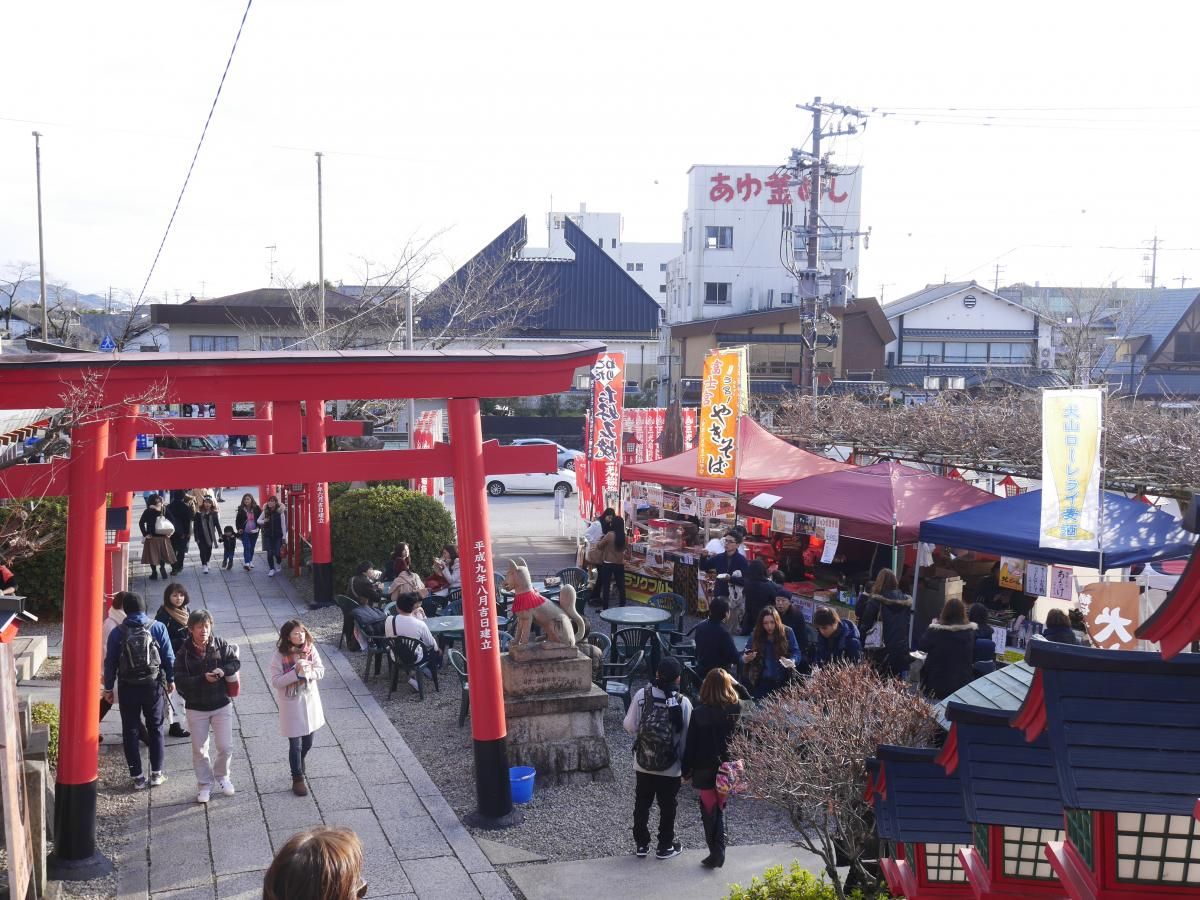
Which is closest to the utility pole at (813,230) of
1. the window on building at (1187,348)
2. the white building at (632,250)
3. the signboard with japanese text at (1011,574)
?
the signboard with japanese text at (1011,574)

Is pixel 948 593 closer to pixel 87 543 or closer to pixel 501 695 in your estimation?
pixel 501 695

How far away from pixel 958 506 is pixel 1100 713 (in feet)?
33.8

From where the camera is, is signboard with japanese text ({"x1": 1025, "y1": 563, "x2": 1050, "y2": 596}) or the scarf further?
signboard with japanese text ({"x1": 1025, "y1": 563, "x2": 1050, "y2": 596})

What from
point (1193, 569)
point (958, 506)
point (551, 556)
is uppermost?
point (1193, 569)

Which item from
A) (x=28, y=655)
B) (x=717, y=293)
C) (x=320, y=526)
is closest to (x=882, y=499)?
(x=320, y=526)

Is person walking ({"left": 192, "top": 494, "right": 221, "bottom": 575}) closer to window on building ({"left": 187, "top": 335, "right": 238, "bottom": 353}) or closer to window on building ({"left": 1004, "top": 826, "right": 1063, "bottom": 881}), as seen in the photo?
window on building ({"left": 1004, "top": 826, "right": 1063, "bottom": 881})

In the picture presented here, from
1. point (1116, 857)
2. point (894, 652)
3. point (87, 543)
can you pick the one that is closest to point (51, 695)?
point (87, 543)

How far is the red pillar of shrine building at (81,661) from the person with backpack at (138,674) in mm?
637

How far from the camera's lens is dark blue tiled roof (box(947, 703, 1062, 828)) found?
12.9 ft

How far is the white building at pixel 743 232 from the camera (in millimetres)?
48969

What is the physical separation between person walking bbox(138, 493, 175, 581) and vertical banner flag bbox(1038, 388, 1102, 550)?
43.5 ft

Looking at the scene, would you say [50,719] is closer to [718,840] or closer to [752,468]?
[718,840]

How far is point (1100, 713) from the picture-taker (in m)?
3.13

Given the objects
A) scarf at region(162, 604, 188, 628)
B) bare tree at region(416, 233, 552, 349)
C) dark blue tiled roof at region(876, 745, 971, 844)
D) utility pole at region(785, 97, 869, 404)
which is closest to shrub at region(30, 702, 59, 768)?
scarf at region(162, 604, 188, 628)
